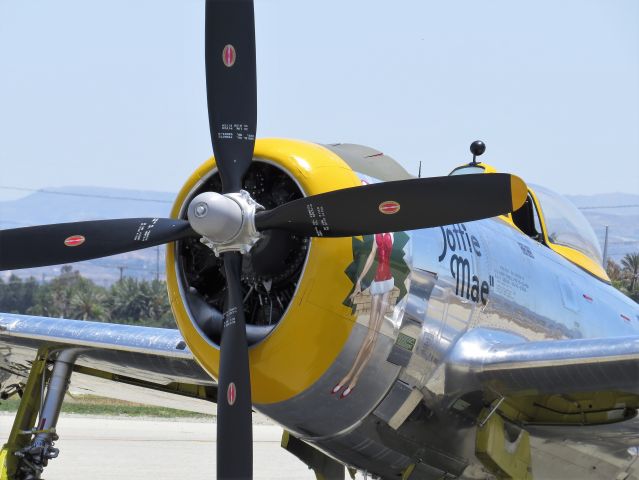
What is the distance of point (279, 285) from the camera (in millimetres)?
7145

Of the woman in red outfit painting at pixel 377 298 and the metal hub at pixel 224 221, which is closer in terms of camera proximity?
the metal hub at pixel 224 221

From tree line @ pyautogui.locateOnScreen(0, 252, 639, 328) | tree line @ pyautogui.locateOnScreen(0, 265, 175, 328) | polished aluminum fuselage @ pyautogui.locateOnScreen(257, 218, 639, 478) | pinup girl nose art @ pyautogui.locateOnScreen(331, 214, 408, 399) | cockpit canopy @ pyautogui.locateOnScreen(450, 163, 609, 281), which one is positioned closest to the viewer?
pinup girl nose art @ pyautogui.locateOnScreen(331, 214, 408, 399)

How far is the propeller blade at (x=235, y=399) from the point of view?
690cm

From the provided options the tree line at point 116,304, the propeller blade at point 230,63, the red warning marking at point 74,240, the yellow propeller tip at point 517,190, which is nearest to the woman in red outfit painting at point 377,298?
the yellow propeller tip at point 517,190

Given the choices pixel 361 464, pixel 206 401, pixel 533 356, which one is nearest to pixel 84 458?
pixel 206 401

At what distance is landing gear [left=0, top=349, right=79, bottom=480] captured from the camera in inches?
382

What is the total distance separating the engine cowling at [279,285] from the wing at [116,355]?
2.14 meters

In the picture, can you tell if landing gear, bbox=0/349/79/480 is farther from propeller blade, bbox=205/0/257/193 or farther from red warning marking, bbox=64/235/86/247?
propeller blade, bbox=205/0/257/193

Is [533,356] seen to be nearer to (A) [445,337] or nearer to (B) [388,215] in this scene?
(A) [445,337]

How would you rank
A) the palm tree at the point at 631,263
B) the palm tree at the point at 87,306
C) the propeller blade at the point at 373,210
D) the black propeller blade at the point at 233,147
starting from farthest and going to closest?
the palm tree at the point at 87,306 → the palm tree at the point at 631,263 → the black propeller blade at the point at 233,147 → the propeller blade at the point at 373,210

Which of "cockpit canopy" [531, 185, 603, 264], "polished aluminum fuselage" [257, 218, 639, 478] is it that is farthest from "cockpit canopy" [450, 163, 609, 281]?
"polished aluminum fuselage" [257, 218, 639, 478]

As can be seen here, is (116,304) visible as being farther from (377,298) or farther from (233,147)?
(377,298)

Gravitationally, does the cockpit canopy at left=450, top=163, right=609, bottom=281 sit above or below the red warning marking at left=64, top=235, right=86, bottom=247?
above

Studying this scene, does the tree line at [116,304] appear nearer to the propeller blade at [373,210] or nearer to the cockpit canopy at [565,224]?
the cockpit canopy at [565,224]
